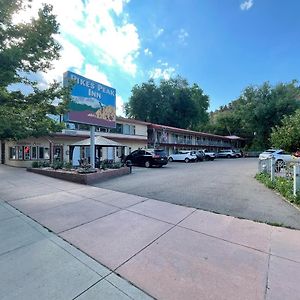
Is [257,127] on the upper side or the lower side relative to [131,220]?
upper

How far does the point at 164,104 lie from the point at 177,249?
139ft

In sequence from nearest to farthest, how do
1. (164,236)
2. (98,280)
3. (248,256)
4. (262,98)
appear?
(98,280)
(248,256)
(164,236)
(262,98)

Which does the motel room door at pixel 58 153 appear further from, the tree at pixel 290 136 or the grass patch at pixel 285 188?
the grass patch at pixel 285 188

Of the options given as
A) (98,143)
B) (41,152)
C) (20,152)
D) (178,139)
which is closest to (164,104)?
(178,139)

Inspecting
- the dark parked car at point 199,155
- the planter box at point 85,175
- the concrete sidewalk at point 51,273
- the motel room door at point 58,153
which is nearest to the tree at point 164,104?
the dark parked car at point 199,155

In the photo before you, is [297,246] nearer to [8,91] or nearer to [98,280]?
[98,280]

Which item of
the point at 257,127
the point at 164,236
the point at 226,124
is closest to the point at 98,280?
the point at 164,236

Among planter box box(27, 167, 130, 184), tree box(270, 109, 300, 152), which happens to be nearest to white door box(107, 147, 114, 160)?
planter box box(27, 167, 130, 184)

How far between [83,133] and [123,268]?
2238cm

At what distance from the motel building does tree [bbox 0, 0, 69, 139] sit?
15.2 ft

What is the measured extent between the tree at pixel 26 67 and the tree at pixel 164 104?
31.6 meters

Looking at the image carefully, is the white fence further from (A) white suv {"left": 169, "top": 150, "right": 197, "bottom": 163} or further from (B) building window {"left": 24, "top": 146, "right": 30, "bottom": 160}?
(B) building window {"left": 24, "top": 146, "right": 30, "bottom": 160}

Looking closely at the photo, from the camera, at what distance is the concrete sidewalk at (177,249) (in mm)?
2986

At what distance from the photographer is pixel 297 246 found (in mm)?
4188
